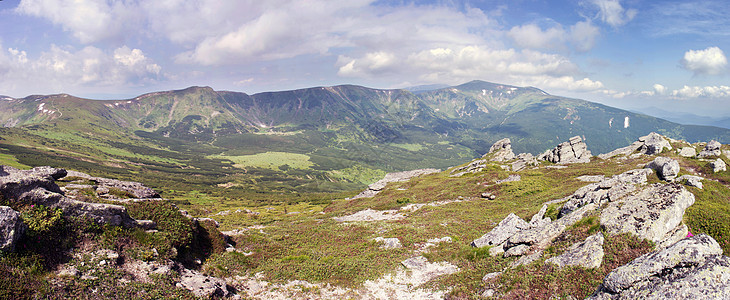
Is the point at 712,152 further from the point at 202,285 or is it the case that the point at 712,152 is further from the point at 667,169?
the point at 202,285

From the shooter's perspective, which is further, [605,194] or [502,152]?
[502,152]

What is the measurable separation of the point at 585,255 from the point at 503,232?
1038cm

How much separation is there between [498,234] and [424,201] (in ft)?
119

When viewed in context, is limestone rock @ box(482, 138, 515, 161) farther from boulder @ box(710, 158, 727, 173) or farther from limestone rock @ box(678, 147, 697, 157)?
boulder @ box(710, 158, 727, 173)

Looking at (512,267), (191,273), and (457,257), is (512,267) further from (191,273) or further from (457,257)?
(191,273)

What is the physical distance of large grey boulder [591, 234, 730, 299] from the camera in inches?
410

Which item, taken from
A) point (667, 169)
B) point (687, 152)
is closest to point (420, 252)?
point (667, 169)

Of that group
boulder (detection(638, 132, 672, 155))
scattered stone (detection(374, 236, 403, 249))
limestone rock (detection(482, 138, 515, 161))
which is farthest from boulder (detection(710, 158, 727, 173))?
limestone rock (detection(482, 138, 515, 161))

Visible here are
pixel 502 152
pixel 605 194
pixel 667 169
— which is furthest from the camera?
pixel 502 152

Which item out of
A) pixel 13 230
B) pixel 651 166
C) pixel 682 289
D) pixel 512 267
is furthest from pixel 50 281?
pixel 651 166

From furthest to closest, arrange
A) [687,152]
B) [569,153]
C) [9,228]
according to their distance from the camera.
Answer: [569,153] → [687,152] → [9,228]

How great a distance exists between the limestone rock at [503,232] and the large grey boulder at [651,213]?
25.6 ft

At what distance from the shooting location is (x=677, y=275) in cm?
1138

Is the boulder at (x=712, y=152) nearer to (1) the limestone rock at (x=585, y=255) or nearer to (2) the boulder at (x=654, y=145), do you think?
(2) the boulder at (x=654, y=145)
